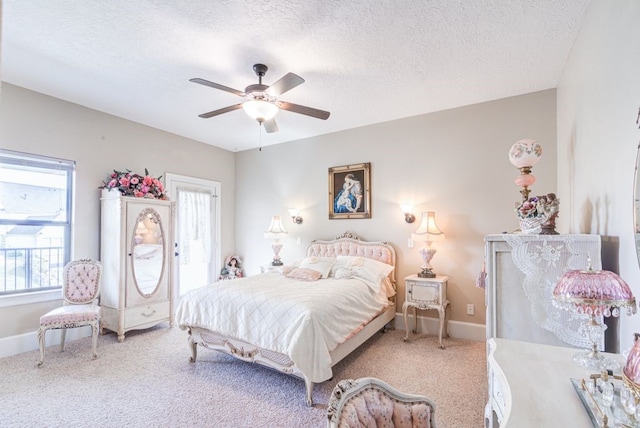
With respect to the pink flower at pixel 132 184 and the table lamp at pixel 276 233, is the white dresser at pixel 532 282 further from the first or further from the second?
the pink flower at pixel 132 184

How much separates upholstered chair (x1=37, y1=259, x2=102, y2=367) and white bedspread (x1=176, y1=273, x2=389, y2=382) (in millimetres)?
1050

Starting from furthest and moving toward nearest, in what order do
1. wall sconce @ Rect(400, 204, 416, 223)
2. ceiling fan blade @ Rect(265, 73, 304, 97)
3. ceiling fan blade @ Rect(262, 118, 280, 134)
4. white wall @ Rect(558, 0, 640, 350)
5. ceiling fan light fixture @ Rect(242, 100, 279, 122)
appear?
1. wall sconce @ Rect(400, 204, 416, 223)
2. ceiling fan blade @ Rect(262, 118, 280, 134)
3. ceiling fan light fixture @ Rect(242, 100, 279, 122)
4. ceiling fan blade @ Rect(265, 73, 304, 97)
5. white wall @ Rect(558, 0, 640, 350)

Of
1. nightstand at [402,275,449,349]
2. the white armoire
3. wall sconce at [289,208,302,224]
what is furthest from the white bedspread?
wall sconce at [289,208,302,224]

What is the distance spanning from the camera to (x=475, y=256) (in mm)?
3859

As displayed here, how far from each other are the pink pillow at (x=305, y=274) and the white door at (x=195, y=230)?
2.26m

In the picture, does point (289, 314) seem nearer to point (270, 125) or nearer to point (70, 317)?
point (270, 125)

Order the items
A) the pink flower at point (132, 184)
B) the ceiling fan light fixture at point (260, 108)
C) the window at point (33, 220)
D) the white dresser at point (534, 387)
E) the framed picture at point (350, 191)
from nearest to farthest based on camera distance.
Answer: the white dresser at point (534, 387), the ceiling fan light fixture at point (260, 108), the window at point (33, 220), the pink flower at point (132, 184), the framed picture at point (350, 191)

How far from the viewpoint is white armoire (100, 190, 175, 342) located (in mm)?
3885

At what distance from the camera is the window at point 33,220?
3.45 meters

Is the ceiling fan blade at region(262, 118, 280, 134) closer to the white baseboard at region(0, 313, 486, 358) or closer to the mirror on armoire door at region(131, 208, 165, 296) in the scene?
the mirror on armoire door at region(131, 208, 165, 296)

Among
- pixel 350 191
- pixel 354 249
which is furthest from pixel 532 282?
pixel 350 191

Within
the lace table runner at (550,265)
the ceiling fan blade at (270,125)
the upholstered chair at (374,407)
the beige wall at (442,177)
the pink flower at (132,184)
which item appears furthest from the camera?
the pink flower at (132,184)

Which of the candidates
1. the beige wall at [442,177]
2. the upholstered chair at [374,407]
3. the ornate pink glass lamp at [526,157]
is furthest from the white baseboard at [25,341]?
the ornate pink glass lamp at [526,157]

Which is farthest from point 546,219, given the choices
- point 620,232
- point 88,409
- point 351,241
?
point 88,409
